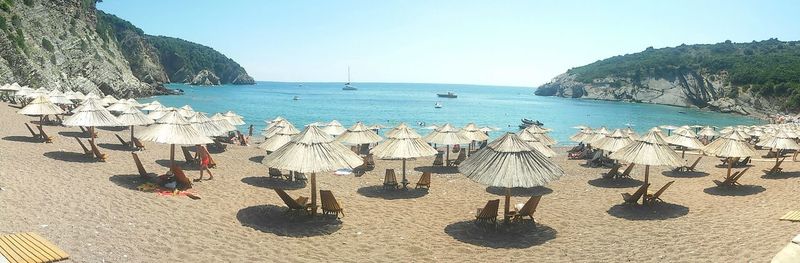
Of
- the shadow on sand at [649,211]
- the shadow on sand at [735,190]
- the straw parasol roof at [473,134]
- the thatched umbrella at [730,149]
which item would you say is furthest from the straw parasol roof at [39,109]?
the thatched umbrella at [730,149]

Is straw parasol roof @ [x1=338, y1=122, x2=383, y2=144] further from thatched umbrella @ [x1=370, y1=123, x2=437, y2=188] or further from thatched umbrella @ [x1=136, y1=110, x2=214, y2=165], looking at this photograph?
thatched umbrella @ [x1=136, y1=110, x2=214, y2=165]

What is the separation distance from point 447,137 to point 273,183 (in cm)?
732

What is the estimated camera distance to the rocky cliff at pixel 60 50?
41469mm

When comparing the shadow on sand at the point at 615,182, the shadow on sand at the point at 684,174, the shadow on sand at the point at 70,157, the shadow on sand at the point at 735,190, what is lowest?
the shadow on sand at the point at 615,182

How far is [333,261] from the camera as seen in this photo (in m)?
9.22

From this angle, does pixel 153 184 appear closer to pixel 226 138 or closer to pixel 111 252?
pixel 111 252

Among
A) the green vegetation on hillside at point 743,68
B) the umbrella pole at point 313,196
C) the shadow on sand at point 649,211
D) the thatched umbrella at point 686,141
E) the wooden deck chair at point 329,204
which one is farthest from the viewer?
the green vegetation on hillside at point 743,68

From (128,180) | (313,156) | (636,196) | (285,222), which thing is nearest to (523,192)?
(636,196)

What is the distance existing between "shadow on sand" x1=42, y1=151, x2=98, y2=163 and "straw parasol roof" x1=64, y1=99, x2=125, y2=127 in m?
1.22

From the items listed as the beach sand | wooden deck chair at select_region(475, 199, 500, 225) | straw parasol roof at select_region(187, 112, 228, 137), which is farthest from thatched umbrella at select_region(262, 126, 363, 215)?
straw parasol roof at select_region(187, 112, 228, 137)

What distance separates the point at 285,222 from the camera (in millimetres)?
11594

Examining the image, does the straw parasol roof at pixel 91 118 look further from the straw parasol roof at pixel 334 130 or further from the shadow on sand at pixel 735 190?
the shadow on sand at pixel 735 190

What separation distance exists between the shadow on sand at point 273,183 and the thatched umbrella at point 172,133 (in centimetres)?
279

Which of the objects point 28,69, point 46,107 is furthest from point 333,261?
point 28,69
